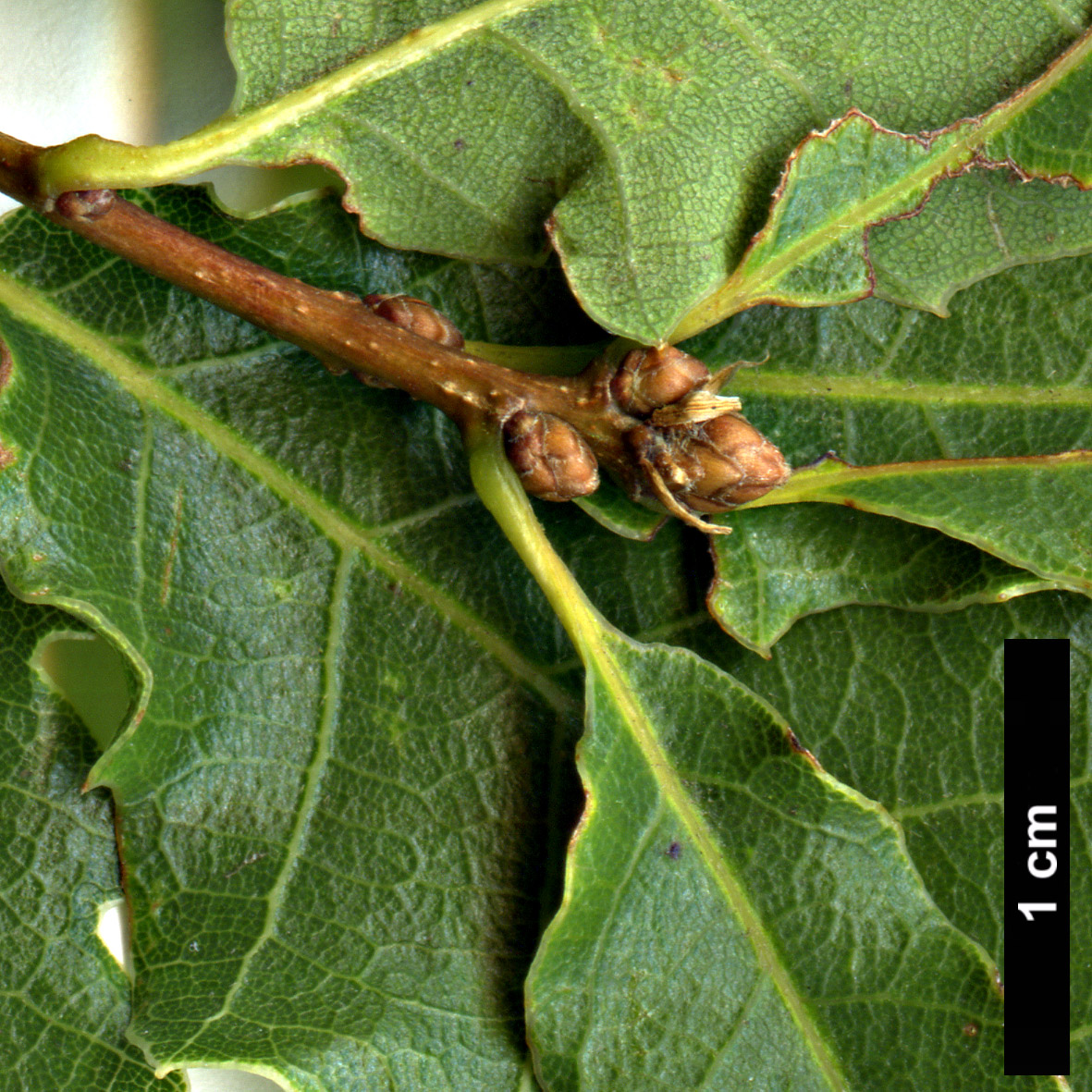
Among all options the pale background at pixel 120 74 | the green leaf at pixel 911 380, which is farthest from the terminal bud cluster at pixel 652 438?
the pale background at pixel 120 74

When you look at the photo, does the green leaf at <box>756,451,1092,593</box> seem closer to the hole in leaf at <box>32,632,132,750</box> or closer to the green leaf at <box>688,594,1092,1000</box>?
the green leaf at <box>688,594,1092,1000</box>

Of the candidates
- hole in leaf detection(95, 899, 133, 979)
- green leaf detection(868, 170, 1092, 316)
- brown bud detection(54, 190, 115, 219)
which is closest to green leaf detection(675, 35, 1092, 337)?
green leaf detection(868, 170, 1092, 316)

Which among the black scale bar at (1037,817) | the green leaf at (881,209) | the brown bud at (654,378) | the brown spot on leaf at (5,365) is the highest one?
the green leaf at (881,209)

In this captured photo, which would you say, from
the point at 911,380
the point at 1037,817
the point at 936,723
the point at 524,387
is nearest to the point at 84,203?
the point at 524,387

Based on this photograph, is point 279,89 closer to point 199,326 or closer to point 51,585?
point 199,326

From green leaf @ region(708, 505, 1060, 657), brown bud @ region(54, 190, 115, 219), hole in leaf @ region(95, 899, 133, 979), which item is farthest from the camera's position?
hole in leaf @ region(95, 899, 133, 979)

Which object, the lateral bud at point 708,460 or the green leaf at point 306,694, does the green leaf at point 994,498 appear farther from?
the green leaf at point 306,694

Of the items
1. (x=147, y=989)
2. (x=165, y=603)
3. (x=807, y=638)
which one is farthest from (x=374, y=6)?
(x=147, y=989)
